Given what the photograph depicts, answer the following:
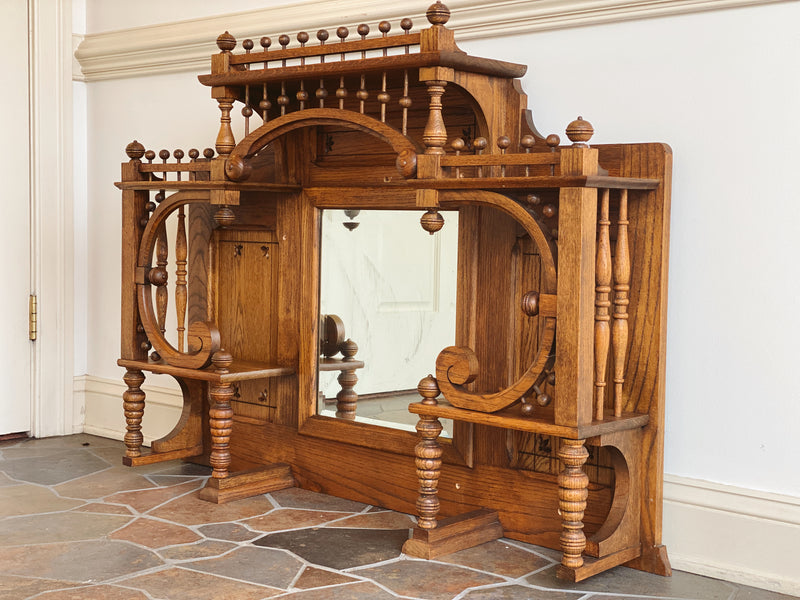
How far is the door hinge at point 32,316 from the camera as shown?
16.0 ft

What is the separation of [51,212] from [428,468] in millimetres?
2684

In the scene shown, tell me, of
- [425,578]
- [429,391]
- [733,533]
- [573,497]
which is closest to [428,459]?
[429,391]

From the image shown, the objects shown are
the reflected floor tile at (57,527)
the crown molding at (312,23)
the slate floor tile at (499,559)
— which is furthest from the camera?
the reflected floor tile at (57,527)

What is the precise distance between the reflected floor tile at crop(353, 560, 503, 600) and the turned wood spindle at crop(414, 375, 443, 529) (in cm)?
15

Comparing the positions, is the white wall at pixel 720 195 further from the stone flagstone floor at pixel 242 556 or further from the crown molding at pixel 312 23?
the stone flagstone floor at pixel 242 556

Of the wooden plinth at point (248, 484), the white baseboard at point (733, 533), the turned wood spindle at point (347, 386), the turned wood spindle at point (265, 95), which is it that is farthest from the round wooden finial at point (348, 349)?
the white baseboard at point (733, 533)

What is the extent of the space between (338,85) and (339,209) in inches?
18.8

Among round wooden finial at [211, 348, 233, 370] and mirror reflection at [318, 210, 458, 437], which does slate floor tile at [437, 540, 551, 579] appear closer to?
mirror reflection at [318, 210, 458, 437]

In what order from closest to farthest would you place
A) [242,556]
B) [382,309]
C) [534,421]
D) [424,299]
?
[534,421] → [242,556] → [424,299] → [382,309]

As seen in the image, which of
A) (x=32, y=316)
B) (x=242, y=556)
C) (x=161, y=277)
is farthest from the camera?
(x=32, y=316)

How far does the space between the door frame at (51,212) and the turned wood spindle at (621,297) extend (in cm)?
305

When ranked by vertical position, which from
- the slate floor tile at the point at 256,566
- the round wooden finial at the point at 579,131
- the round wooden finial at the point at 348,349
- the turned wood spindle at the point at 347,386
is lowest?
the slate floor tile at the point at 256,566

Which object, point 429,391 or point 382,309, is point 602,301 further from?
point 382,309

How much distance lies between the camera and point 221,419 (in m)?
3.72
